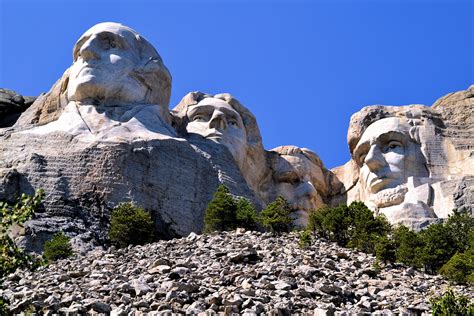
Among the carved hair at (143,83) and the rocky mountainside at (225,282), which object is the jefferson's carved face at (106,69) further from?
the rocky mountainside at (225,282)

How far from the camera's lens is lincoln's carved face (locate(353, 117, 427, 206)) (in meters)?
42.8

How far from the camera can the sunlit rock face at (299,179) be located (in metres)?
43.9

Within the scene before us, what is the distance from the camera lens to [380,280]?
25484 mm

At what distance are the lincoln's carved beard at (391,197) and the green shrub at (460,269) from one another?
13.9m

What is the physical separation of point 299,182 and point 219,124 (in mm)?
4401

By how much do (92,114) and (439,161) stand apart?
1173 cm

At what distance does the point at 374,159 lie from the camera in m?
43.3

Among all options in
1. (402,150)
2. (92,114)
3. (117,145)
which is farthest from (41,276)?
(402,150)

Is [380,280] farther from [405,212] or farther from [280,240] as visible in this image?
[405,212]

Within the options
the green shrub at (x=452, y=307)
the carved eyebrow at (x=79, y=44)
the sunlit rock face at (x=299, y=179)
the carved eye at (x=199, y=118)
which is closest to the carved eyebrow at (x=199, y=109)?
the carved eye at (x=199, y=118)

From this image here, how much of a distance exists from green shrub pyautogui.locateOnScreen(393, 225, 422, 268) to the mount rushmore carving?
718cm

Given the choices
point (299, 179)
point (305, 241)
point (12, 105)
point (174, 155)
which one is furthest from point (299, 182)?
point (305, 241)

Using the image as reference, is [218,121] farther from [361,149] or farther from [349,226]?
[349,226]

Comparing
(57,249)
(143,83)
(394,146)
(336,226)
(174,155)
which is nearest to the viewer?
(57,249)
